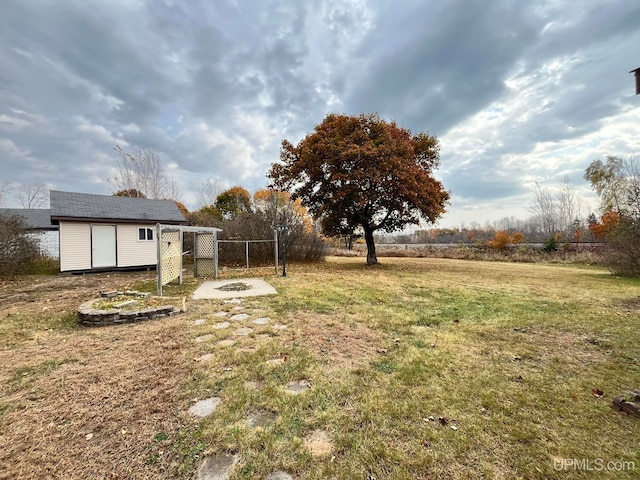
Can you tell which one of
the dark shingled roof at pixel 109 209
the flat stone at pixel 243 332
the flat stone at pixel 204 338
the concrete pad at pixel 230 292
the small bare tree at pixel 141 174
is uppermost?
the small bare tree at pixel 141 174

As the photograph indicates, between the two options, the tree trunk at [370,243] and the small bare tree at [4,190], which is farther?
the small bare tree at [4,190]

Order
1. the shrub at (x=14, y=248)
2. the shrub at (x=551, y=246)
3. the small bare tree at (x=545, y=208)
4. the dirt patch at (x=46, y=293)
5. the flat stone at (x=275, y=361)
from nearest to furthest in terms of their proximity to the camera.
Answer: the flat stone at (x=275, y=361), the dirt patch at (x=46, y=293), the shrub at (x=14, y=248), the shrub at (x=551, y=246), the small bare tree at (x=545, y=208)

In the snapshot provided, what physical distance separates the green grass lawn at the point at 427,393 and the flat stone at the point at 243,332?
10 centimetres

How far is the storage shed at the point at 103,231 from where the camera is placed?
9.61 m

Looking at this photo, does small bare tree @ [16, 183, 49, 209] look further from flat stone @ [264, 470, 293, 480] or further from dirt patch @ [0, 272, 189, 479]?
flat stone @ [264, 470, 293, 480]

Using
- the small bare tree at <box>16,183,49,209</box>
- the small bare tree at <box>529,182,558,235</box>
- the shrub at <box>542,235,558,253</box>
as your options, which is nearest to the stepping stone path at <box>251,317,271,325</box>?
the shrub at <box>542,235,558,253</box>

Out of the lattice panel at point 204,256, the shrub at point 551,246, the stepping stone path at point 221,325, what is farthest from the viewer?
the shrub at point 551,246

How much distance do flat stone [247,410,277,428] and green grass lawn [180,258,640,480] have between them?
0.10 ft

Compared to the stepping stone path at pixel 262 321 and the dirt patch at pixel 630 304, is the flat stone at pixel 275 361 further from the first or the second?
the dirt patch at pixel 630 304

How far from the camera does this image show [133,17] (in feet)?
23.3

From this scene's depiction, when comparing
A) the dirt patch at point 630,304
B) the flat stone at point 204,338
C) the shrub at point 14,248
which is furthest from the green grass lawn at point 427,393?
the shrub at point 14,248

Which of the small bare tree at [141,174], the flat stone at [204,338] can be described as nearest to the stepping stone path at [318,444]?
the flat stone at [204,338]

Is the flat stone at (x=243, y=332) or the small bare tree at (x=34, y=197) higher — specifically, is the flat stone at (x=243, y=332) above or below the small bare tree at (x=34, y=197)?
below

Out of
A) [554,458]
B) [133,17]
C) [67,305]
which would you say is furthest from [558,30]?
[67,305]
